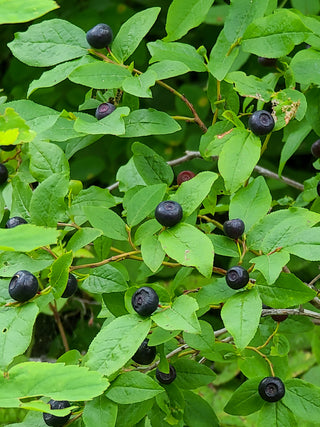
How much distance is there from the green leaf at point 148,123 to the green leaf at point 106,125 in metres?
0.05

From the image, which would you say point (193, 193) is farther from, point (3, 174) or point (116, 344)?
point (3, 174)

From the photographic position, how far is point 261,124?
1045mm

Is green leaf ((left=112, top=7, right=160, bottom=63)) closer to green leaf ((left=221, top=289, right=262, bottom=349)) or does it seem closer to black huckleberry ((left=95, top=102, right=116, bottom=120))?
black huckleberry ((left=95, top=102, right=116, bottom=120))

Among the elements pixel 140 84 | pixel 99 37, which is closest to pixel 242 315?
pixel 140 84

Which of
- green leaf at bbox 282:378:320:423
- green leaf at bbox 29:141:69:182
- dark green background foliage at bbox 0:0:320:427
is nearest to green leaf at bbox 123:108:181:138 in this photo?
dark green background foliage at bbox 0:0:320:427

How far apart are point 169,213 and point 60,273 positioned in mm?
162

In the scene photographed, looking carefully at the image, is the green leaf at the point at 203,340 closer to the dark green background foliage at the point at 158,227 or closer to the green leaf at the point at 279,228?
the dark green background foliage at the point at 158,227

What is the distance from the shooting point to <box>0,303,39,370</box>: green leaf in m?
0.84

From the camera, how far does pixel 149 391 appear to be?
2.96 feet

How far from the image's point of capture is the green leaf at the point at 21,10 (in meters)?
0.61

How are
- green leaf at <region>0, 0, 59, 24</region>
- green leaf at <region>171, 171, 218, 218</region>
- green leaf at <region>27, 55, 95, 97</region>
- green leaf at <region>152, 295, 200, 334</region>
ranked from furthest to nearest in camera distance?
green leaf at <region>27, 55, 95, 97</region> → green leaf at <region>171, 171, 218, 218</region> → green leaf at <region>152, 295, 200, 334</region> → green leaf at <region>0, 0, 59, 24</region>

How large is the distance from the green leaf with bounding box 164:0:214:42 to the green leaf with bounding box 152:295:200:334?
478 millimetres

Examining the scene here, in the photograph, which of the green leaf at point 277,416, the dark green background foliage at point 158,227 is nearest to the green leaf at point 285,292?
the dark green background foliage at point 158,227

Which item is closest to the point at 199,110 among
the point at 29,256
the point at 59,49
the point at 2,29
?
the point at 2,29
